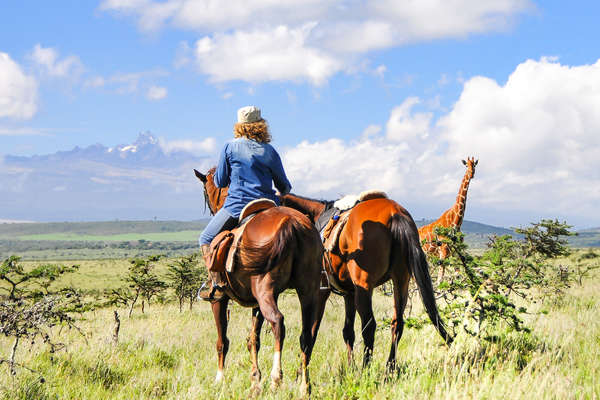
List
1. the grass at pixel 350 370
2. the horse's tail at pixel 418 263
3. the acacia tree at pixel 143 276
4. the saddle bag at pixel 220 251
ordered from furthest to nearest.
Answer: the acacia tree at pixel 143 276, the horse's tail at pixel 418 263, the saddle bag at pixel 220 251, the grass at pixel 350 370

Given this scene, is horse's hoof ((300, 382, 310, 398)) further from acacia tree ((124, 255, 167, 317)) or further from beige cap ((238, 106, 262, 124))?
acacia tree ((124, 255, 167, 317))

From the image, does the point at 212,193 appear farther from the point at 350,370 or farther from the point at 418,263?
the point at 350,370

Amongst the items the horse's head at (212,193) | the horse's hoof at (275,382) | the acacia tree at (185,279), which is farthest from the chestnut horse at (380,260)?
the acacia tree at (185,279)

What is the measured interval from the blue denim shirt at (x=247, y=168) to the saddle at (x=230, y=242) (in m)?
0.17

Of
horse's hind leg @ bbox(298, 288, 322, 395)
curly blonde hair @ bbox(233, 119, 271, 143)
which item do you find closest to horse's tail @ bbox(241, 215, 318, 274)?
horse's hind leg @ bbox(298, 288, 322, 395)

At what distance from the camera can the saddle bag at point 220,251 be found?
536 centimetres

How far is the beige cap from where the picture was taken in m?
5.80

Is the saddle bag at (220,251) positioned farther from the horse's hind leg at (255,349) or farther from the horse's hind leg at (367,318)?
the horse's hind leg at (367,318)

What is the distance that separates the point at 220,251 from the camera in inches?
211

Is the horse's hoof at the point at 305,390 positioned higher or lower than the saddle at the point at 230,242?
lower

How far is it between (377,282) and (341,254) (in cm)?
56

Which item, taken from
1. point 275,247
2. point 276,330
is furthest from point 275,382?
point 275,247

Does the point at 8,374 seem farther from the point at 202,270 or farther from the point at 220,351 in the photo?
the point at 202,270

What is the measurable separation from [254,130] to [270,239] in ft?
4.86
